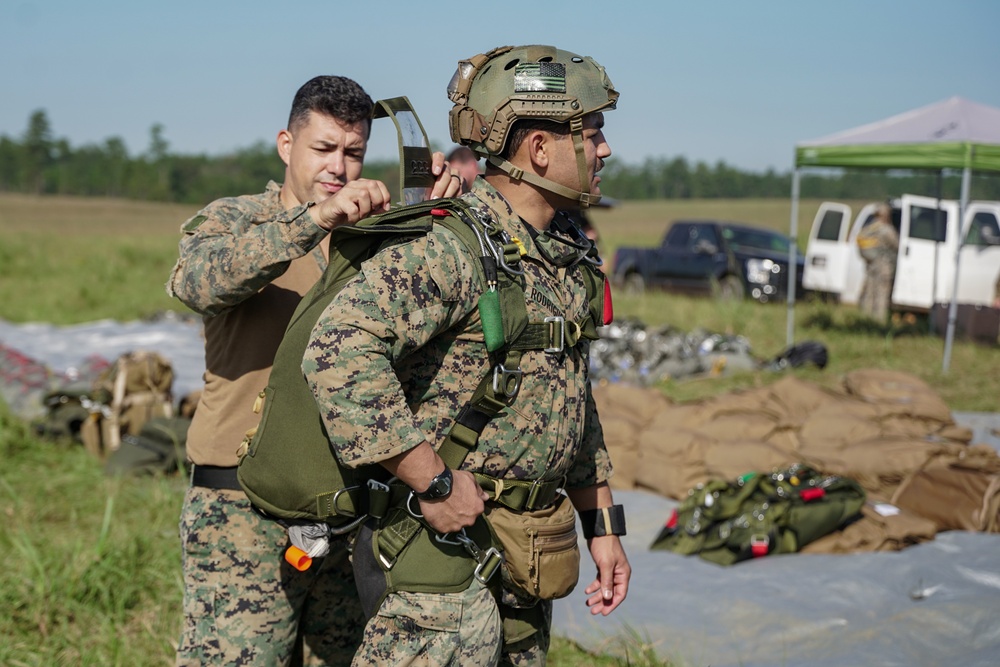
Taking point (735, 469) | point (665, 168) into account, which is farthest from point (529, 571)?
point (665, 168)

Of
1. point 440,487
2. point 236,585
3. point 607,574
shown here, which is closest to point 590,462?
A: point 607,574

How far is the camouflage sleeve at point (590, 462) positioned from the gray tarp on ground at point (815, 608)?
1.69m

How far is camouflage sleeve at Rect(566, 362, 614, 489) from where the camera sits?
2607 millimetres

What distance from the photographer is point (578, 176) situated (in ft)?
7.55

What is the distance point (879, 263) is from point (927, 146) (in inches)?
153

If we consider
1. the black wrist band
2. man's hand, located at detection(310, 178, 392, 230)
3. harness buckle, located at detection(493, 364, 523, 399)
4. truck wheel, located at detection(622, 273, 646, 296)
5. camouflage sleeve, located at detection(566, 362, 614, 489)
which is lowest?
truck wheel, located at detection(622, 273, 646, 296)

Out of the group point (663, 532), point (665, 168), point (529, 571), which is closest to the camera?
point (529, 571)

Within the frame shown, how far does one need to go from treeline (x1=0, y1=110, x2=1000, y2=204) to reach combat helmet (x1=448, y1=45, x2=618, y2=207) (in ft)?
177

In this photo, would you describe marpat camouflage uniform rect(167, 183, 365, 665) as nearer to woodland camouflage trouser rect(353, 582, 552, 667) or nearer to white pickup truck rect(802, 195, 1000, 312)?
woodland camouflage trouser rect(353, 582, 552, 667)

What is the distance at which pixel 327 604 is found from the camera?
291cm

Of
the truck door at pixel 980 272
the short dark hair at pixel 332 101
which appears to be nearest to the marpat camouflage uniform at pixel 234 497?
the short dark hair at pixel 332 101

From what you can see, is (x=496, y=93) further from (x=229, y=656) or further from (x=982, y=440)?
(x=982, y=440)

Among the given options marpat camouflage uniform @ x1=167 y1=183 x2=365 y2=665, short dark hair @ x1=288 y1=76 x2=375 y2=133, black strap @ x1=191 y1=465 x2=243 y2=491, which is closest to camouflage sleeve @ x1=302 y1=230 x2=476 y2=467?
marpat camouflage uniform @ x1=167 y1=183 x2=365 y2=665

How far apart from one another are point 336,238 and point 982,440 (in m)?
6.67
